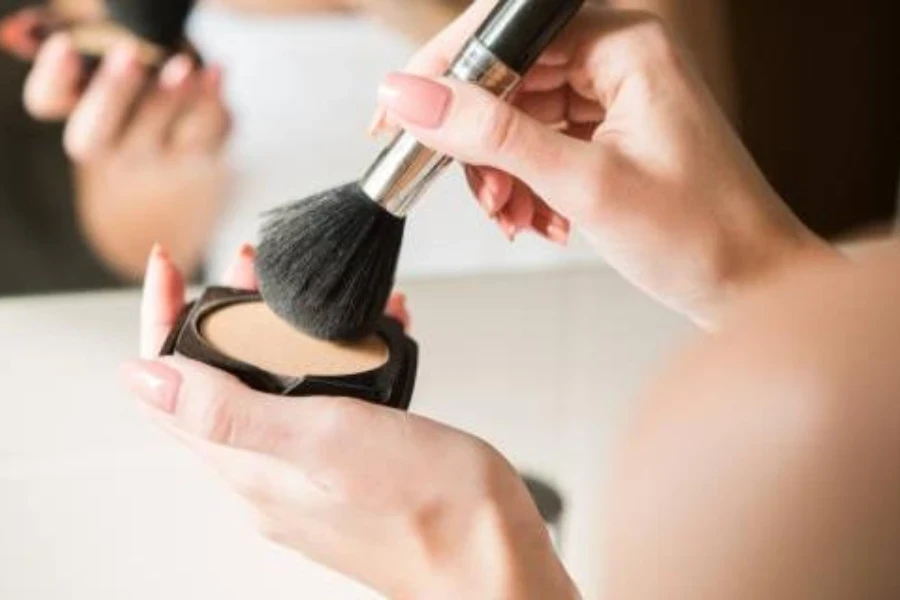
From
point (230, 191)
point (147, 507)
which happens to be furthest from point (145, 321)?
point (230, 191)

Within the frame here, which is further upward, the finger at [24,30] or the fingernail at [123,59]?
the fingernail at [123,59]

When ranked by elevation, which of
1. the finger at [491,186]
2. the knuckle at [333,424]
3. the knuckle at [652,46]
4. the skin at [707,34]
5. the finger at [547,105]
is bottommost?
the knuckle at [333,424]

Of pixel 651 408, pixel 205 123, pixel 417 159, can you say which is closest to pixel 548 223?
pixel 417 159

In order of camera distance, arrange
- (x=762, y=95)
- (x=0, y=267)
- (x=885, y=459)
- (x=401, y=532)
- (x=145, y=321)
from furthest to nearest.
→ (x=762, y=95) → (x=0, y=267) → (x=145, y=321) → (x=401, y=532) → (x=885, y=459)

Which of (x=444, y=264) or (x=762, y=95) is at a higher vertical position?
→ (x=762, y=95)

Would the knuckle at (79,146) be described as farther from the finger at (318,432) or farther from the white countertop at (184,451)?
the finger at (318,432)

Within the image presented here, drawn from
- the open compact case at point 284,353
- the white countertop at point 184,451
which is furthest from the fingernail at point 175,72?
the open compact case at point 284,353

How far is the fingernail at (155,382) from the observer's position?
0.50 meters

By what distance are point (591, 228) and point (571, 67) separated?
0.08 metres

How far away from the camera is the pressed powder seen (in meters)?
0.51

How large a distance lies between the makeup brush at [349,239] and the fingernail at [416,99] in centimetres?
1

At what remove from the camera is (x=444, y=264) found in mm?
774

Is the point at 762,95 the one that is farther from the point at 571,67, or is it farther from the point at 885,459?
the point at 885,459

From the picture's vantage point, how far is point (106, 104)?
74 cm
